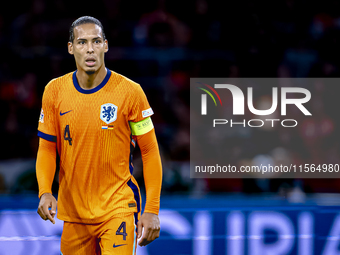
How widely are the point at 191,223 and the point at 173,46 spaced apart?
269 cm

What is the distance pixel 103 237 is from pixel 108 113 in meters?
0.62

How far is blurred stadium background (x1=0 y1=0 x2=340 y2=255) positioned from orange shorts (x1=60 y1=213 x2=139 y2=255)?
1269 millimetres

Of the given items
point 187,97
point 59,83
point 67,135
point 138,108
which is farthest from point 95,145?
point 187,97

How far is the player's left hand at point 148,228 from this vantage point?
220 centimetres

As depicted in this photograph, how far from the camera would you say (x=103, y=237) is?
7.48 ft

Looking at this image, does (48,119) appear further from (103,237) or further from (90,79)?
(103,237)

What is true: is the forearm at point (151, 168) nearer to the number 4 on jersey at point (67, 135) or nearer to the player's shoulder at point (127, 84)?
the player's shoulder at point (127, 84)

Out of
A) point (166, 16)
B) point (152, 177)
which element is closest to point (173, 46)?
point (166, 16)

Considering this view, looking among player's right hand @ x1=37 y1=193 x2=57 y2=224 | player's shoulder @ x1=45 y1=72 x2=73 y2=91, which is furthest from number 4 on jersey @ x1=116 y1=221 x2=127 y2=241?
player's shoulder @ x1=45 y1=72 x2=73 y2=91

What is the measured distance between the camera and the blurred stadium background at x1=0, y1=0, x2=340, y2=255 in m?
3.64

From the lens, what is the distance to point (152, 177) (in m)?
2.34

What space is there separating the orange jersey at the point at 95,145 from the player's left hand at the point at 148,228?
0.39ft

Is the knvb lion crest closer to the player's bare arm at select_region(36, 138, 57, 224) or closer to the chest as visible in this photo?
A: the chest

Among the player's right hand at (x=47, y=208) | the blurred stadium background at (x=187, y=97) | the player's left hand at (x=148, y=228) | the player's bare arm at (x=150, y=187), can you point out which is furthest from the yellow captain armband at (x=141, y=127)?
the blurred stadium background at (x=187, y=97)
